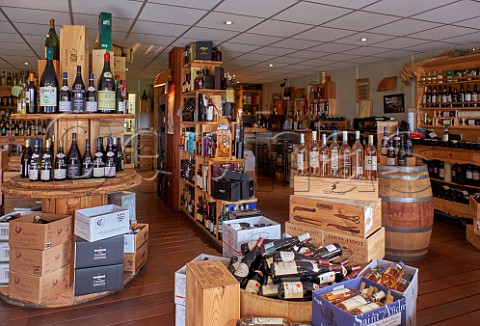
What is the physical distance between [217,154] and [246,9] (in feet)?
5.07

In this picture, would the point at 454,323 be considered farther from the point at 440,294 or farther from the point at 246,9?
the point at 246,9

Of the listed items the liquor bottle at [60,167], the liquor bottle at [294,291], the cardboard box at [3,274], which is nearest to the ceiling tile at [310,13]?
the liquor bottle at [60,167]

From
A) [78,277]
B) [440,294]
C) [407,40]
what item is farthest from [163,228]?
[407,40]

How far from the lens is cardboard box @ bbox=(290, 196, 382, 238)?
7.97 ft

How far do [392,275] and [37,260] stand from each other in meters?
2.28

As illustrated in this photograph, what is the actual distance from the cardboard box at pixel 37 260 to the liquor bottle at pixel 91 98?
1.02 m

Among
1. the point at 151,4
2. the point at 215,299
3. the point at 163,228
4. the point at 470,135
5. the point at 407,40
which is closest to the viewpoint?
the point at 215,299

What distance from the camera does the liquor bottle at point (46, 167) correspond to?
2.71m

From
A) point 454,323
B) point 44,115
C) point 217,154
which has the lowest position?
point 454,323

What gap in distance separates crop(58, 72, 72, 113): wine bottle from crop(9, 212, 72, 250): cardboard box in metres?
0.80

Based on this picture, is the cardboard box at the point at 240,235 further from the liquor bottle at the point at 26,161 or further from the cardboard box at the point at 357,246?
the liquor bottle at the point at 26,161

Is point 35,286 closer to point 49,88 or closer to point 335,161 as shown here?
point 49,88

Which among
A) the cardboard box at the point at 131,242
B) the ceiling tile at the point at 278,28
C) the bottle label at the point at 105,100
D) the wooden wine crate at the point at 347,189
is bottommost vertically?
the cardboard box at the point at 131,242

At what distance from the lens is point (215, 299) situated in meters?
1.53
